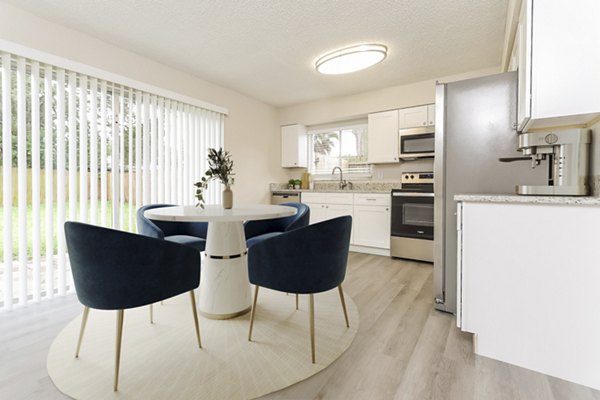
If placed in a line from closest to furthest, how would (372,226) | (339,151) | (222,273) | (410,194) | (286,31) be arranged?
(222,273) < (286,31) < (410,194) < (372,226) < (339,151)

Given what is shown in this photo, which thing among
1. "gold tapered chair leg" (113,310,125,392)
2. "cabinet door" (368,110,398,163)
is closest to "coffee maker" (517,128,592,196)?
"gold tapered chair leg" (113,310,125,392)

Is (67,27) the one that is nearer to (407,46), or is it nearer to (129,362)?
(129,362)

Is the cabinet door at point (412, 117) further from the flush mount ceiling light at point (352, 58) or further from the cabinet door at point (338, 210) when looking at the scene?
the cabinet door at point (338, 210)

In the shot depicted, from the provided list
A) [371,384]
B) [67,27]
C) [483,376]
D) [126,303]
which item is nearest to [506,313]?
[483,376]

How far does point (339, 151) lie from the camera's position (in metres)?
4.88

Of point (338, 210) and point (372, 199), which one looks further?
point (338, 210)

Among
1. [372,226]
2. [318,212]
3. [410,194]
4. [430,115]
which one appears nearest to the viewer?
[410,194]

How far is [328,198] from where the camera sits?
13.9 ft

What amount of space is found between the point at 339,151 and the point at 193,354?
4.00 meters

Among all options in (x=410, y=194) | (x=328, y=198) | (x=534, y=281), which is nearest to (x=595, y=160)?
(x=534, y=281)

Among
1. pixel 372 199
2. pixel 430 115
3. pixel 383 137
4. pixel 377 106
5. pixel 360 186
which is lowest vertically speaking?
pixel 372 199

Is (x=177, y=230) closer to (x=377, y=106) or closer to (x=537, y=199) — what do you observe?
(x=537, y=199)

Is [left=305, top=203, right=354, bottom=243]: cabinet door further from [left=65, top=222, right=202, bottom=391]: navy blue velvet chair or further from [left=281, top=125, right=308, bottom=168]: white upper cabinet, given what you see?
[left=65, top=222, right=202, bottom=391]: navy blue velvet chair

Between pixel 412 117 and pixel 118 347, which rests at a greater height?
pixel 412 117
